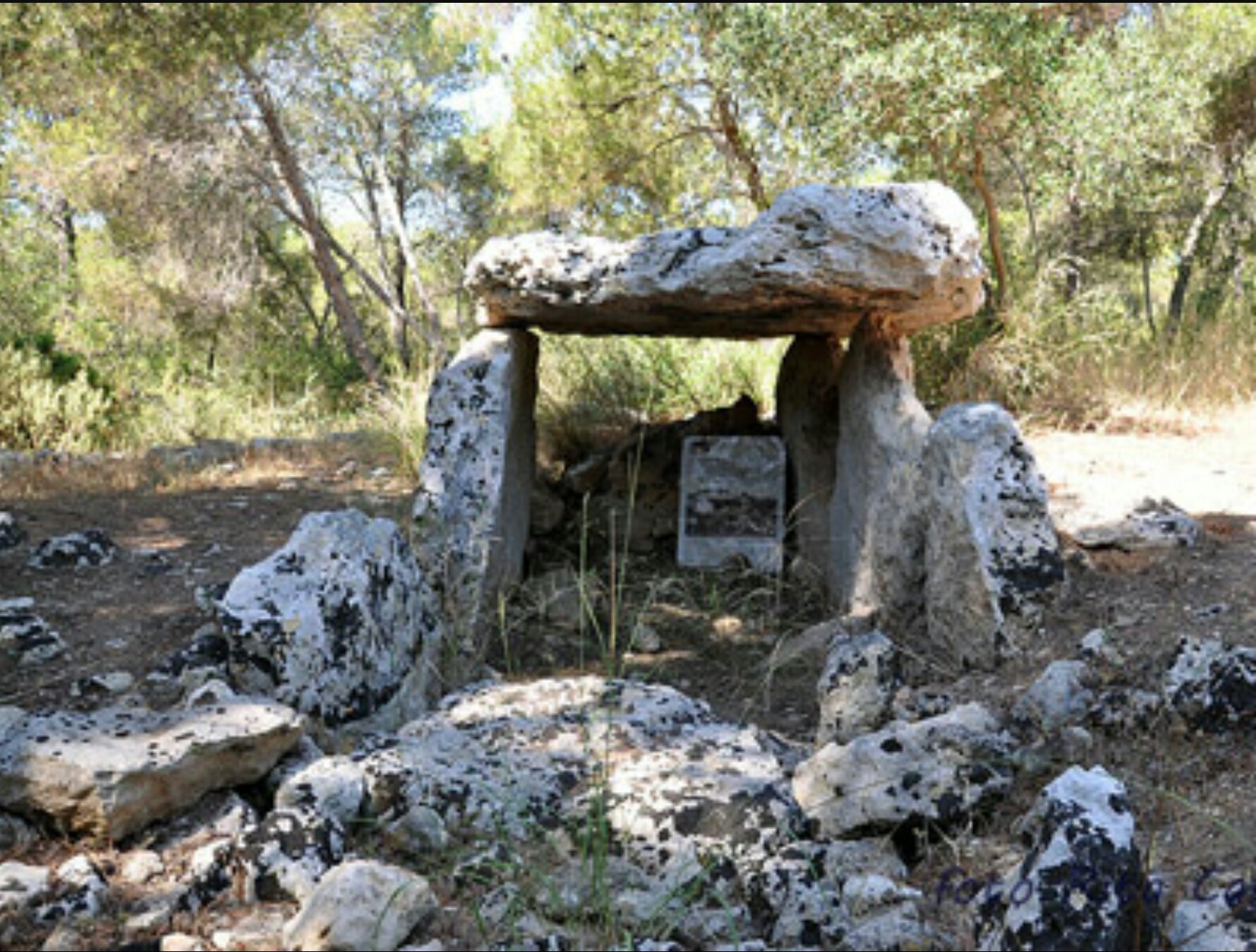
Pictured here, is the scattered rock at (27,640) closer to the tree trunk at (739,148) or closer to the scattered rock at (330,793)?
the scattered rock at (330,793)

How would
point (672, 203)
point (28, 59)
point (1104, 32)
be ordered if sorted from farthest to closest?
point (672, 203), point (1104, 32), point (28, 59)

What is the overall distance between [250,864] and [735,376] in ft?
18.1

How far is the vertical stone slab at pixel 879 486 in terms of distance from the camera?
4.64 m

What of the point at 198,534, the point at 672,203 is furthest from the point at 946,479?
the point at 672,203

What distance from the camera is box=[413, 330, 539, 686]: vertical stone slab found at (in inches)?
184

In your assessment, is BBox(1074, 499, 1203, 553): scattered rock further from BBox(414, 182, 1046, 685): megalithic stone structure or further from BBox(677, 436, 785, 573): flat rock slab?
BBox(677, 436, 785, 573): flat rock slab

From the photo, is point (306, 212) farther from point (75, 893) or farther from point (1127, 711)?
point (1127, 711)

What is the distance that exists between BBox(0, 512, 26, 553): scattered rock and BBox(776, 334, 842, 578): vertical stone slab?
3.65m

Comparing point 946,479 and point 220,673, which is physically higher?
point 946,479

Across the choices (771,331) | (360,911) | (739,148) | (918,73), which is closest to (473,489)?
(771,331)

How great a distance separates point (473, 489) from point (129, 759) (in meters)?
2.37

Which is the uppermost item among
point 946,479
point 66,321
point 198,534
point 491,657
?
point 66,321

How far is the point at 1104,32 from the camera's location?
7.90 metres

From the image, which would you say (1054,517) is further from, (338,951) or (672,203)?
(672,203)
